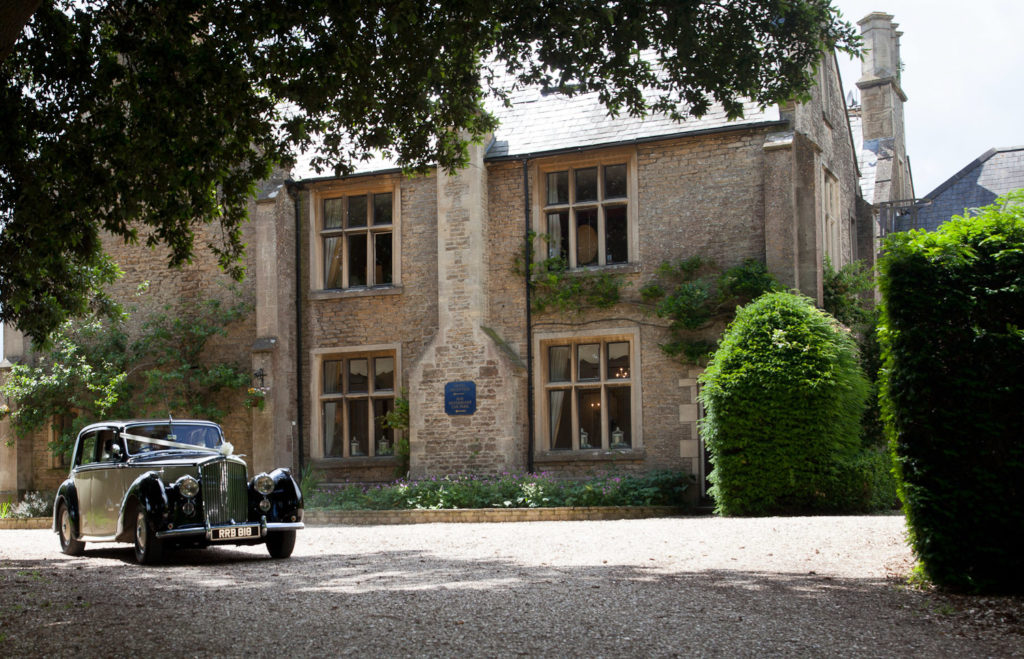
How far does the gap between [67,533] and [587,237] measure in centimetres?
985

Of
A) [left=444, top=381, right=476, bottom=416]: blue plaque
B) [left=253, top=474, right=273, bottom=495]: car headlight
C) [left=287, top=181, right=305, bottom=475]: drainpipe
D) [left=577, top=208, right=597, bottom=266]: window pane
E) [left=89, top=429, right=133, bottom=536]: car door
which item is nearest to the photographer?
[left=253, top=474, right=273, bottom=495]: car headlight

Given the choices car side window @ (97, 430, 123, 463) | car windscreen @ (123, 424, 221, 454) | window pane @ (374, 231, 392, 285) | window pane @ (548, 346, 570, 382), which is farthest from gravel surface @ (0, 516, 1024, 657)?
window pane @ (374, 231, 392, 285)

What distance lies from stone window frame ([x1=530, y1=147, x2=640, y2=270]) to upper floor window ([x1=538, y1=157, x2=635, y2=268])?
0.06 feet

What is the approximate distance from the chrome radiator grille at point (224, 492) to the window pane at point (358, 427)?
27.2 ft

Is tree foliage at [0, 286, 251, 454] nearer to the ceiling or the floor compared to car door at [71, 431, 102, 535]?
nearer to the ceiling

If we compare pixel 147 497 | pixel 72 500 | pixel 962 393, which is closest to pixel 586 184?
pixel 72 500

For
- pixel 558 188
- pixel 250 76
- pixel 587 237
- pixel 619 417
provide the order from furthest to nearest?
pixel 558 188 < pixel 587 237 < pixel 619 417 < pixel 250 76

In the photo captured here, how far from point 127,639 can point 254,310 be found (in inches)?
546

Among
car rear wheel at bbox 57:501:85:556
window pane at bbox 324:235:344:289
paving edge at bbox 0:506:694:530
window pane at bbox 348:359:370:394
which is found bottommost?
paving edge at bbox 0:506:694:530

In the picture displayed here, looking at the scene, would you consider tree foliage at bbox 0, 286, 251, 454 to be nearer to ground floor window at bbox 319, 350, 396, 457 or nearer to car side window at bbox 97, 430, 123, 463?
ground floor window at bbox 319, 350, 396, 457

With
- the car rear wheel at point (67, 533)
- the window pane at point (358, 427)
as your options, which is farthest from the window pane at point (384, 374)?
the car rear wheel at point (67, 533)

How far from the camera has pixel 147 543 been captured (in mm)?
9922

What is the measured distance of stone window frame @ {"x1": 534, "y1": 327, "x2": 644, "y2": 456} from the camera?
54.9 ft

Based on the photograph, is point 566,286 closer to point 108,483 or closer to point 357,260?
point 357,260
